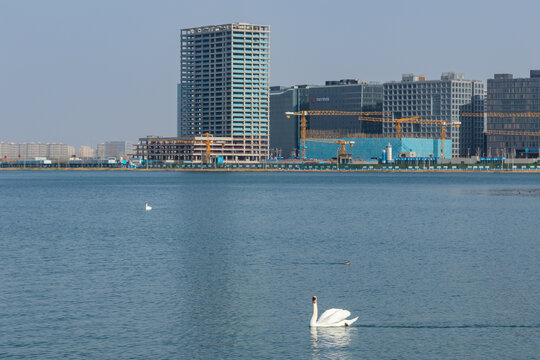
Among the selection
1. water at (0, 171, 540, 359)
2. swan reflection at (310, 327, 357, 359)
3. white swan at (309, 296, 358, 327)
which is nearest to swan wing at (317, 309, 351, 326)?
white swan at (309, 296, 358, 327)

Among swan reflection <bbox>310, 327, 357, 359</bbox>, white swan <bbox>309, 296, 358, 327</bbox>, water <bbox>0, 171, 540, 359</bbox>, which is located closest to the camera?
swan reflection <bbox>310, 327, 357, 359</bbox>

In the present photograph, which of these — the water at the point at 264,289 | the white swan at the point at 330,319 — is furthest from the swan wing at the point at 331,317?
the water at the point at 264,289

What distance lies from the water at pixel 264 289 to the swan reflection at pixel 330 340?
0.13 metres

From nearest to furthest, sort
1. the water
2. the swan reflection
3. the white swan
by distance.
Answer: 1. the swan reflection
2. the water
3. the white swan

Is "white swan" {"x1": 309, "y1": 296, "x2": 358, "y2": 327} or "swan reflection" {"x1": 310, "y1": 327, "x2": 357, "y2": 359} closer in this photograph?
"swan reflection" {"x1": 310, "y1": 327, "x2": 357, "y2": 359}

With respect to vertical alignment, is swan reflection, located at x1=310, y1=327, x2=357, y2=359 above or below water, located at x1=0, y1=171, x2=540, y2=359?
below

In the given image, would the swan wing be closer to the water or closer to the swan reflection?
the swan reflection

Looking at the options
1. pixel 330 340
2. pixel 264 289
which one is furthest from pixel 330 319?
pixel 264 289

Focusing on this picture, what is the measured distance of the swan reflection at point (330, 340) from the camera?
38375mm

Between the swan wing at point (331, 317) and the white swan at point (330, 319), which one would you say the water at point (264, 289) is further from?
the swan wing at point (331, 317)

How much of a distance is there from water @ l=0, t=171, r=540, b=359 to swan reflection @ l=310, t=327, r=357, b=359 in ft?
0.43

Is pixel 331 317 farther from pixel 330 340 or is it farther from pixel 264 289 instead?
pixel 264 289

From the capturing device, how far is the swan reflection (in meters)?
38.4

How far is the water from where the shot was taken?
3956cm
